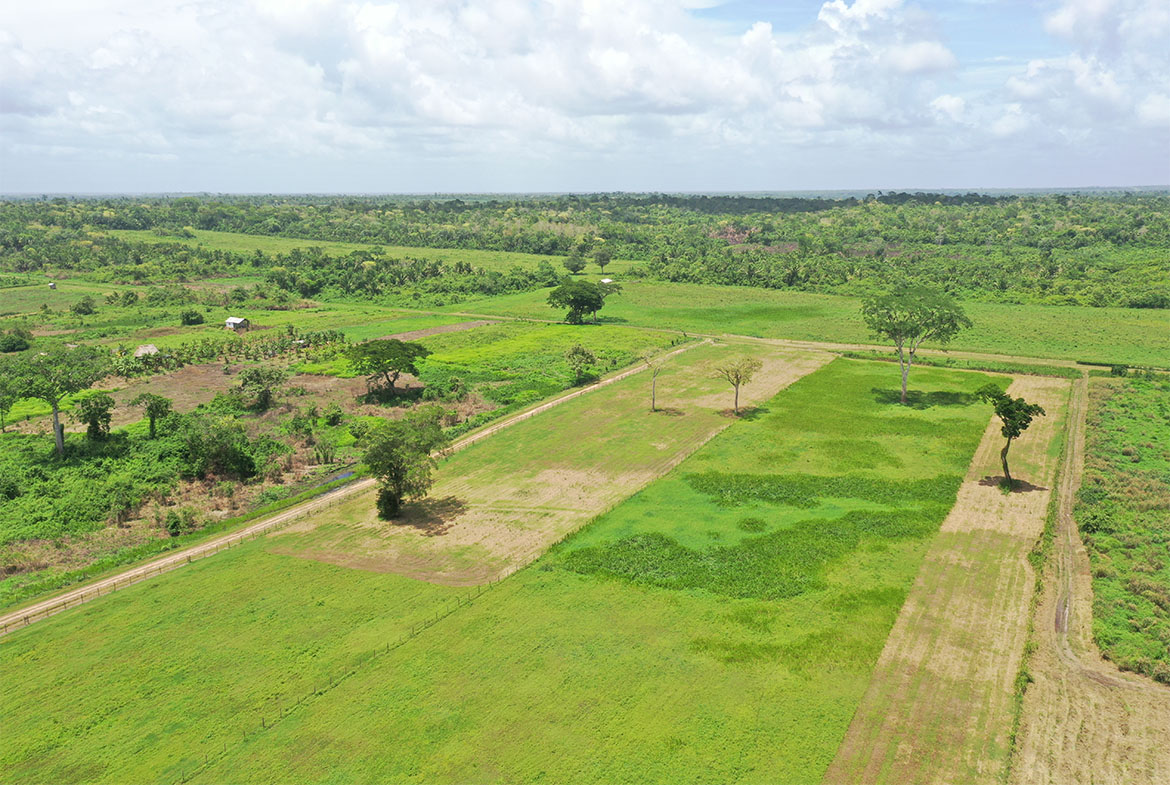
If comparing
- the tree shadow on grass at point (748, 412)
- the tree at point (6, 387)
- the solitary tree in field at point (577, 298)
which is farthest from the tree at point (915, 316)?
the tree at point (6, 387)

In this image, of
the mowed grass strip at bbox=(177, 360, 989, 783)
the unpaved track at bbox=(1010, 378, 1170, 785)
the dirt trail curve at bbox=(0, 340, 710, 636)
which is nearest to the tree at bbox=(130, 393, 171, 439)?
the dirt trail curve at bbox=(0, 340, 710, 636)

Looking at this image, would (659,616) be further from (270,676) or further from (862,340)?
(862,340)

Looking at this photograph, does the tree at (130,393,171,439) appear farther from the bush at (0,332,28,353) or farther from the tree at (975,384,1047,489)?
the tree at (975,384,1047,489)

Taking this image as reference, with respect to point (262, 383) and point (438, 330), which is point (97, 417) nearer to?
point (262, 383)

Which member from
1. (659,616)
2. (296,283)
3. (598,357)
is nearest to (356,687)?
(659,616)

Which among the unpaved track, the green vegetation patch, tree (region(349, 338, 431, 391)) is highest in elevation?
tree (region(349, 338, 431, 391))

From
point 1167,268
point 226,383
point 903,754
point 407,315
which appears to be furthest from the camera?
point 1167,268
